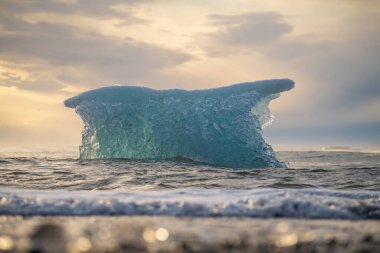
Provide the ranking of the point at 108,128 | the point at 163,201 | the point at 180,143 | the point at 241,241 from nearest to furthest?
the point at 241,241, the point at 163,201, the point at 180,143, the point at 108,128

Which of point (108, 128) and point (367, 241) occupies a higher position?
point (108, 128)

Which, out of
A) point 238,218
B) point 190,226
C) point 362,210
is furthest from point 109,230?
point 362,210

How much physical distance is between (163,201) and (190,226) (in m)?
1.02

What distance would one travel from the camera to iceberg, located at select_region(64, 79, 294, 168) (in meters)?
14.0

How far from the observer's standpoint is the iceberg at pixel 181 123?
45.8 feet

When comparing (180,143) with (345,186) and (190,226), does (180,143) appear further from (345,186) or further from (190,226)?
(190,226)

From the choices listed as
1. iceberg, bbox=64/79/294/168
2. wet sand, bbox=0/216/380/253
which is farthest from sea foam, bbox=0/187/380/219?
iceberg, bbox=64/79/294/168

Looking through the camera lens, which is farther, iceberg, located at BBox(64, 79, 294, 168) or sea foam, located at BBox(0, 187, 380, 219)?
iceberg, located at BBox(64, 79, 294, 168)

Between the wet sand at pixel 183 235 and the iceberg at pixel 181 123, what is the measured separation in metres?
11.0

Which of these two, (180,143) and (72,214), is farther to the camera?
(180,143)

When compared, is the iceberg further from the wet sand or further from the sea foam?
the wet sand

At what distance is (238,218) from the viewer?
2.95 m

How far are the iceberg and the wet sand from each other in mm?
11014

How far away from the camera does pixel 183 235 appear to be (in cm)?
217
